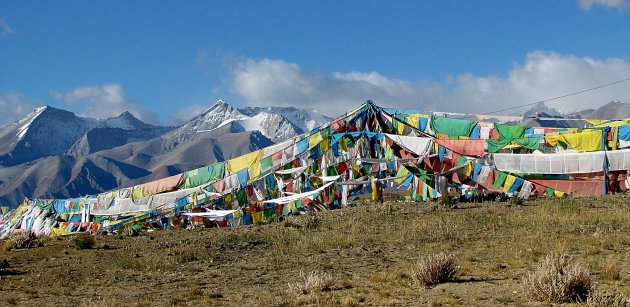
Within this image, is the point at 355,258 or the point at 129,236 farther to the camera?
the point at 129,236

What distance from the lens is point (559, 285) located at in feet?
40.1

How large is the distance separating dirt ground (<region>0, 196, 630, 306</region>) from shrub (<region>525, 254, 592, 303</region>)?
1.10 ft

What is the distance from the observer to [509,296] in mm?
13148

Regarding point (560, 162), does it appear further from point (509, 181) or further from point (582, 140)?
point (509, 181)

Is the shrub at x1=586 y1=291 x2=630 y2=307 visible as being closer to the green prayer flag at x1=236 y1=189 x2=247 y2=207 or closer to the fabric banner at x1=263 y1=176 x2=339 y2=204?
the fabric banner at x1=263 y1=176 x2=339 y2=204

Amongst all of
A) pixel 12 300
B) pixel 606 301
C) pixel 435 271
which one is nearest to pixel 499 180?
pixel 435 271

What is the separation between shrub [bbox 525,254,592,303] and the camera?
40.1ft

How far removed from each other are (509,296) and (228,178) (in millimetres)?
28688

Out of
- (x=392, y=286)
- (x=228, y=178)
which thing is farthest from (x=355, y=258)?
(x=228, y=178)

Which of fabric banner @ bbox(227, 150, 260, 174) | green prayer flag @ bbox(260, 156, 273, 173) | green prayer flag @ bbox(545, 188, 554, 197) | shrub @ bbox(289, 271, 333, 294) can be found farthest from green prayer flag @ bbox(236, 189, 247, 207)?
shrub @ bbox(289, 271, 333, 294)

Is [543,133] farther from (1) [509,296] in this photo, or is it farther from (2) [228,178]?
(1) [509,296]

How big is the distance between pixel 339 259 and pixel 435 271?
5.07 m

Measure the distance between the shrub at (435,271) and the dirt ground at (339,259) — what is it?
0.65 feet

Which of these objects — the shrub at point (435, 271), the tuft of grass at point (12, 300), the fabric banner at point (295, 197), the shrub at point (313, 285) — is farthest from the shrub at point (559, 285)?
the fabric banner at point (295, 197)
